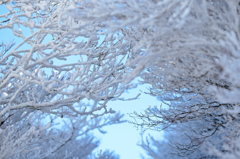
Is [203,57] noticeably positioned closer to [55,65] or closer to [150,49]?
[150,49]

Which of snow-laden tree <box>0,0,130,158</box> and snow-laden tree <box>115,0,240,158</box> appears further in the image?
snow-laden tree <box>0,0,130,158</box>

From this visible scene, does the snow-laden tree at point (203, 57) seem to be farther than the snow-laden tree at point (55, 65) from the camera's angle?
No

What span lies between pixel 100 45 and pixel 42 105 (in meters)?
1.57

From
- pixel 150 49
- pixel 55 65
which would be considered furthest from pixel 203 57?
pixel 55 65

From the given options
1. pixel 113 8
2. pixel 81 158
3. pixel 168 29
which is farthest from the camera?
pixel 81 158

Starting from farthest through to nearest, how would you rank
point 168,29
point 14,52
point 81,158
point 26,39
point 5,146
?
point 81,158 < point 14,52 < point 26,39 < point 5,146 < point 168,29

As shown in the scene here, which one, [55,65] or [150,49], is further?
[55,65]

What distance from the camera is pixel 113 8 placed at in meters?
1.86

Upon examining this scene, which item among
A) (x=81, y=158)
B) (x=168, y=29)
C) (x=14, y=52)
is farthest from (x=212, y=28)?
(x=81, y=158)

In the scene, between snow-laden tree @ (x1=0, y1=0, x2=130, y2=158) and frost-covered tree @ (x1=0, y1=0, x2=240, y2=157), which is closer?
frost-covered tree @ (x1=0, y1=0, x2=240, y2=157)

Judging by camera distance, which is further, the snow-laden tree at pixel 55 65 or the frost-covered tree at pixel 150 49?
the snow-laden tree at pixel 55 65

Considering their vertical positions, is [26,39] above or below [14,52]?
above

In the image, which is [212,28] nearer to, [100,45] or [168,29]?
[168,29]

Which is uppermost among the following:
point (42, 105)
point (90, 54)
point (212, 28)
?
point (212, 28)
